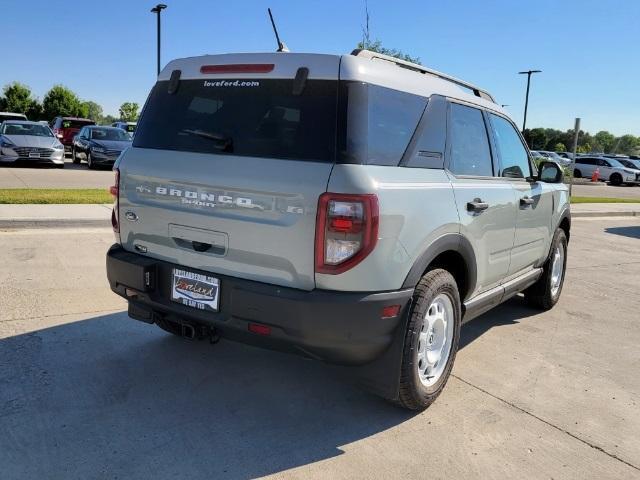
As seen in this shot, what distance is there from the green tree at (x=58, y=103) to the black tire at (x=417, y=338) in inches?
3209

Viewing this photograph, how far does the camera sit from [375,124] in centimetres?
288

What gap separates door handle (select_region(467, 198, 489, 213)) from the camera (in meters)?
3.54

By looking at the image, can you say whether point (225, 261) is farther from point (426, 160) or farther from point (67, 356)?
point (67, 356)

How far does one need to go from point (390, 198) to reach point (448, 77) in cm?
156

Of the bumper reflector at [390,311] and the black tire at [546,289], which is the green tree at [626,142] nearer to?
the black tire at [546,289]

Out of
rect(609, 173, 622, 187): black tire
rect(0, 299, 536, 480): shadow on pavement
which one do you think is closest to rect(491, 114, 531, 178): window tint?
rect(0, 299, 536, 480): shadow on pavement

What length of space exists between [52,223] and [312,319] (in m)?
6.62

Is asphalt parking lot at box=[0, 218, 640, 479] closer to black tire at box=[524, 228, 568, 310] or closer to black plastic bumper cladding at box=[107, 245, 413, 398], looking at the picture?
black plastic bumper cladding at box=[107, 245, 413, 398]

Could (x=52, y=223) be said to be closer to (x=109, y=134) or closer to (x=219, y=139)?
(x=219, y=139)

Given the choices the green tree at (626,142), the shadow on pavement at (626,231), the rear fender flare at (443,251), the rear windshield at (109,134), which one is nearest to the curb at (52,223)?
the rear fender flare at (443,251)

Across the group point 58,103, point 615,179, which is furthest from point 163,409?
point 58,103

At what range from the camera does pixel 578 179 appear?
124ft

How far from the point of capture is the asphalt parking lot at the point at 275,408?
277cm

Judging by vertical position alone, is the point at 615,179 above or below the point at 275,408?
above
